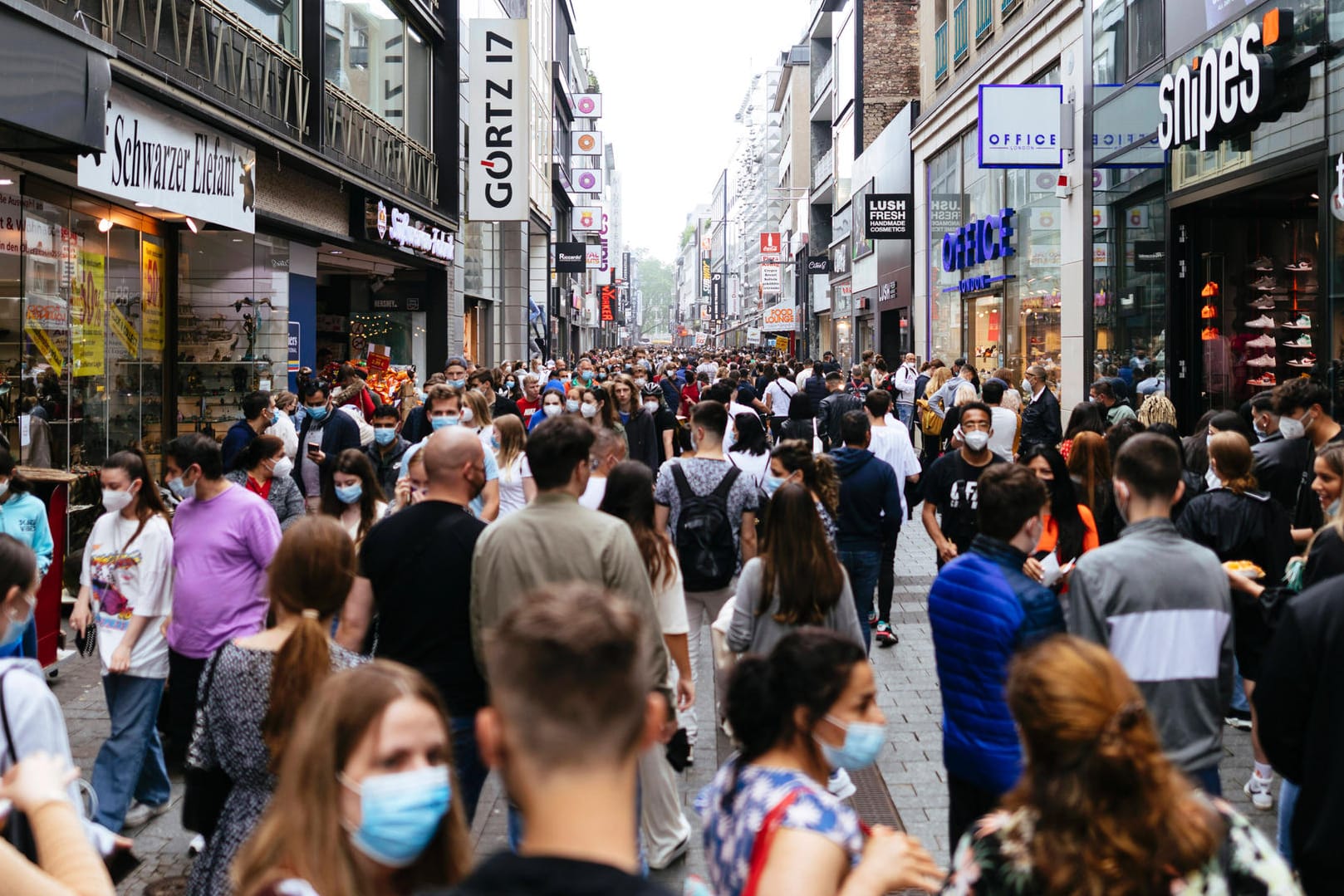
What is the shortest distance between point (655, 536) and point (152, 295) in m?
11.3

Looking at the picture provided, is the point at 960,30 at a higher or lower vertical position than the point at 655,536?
higher

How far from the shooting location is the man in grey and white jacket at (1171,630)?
13.4ft

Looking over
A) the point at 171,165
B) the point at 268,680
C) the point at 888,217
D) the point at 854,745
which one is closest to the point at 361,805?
the point at 854,745

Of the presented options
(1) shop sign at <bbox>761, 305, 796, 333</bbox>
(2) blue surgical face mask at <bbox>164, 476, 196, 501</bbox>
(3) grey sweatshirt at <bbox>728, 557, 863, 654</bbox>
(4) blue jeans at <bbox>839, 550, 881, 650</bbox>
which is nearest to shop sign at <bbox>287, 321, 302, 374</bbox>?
(2) blue surgical face mask at <bbox>164, 476, 196, 501</bbox>

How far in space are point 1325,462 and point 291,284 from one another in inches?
615

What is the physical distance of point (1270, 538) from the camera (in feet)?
20.3

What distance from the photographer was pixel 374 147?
70.4 ft

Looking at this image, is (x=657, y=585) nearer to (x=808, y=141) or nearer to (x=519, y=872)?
(x=519, y=872)

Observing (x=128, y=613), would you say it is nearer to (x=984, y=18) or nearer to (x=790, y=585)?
(x=790, y=585)

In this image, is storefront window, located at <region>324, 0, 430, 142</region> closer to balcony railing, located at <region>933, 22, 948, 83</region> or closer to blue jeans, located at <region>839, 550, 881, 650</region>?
balcony railing, located at <region>933, 22, 948, 83</region>

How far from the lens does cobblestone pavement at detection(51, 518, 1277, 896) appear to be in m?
5.77

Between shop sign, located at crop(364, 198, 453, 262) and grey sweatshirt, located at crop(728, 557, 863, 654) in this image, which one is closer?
grey sweatshirt, located at crop(728, 557, 863, 654)

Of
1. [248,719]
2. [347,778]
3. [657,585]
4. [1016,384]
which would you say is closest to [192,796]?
[248,719]

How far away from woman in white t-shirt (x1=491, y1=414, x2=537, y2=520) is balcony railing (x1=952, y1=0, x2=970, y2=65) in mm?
21176
